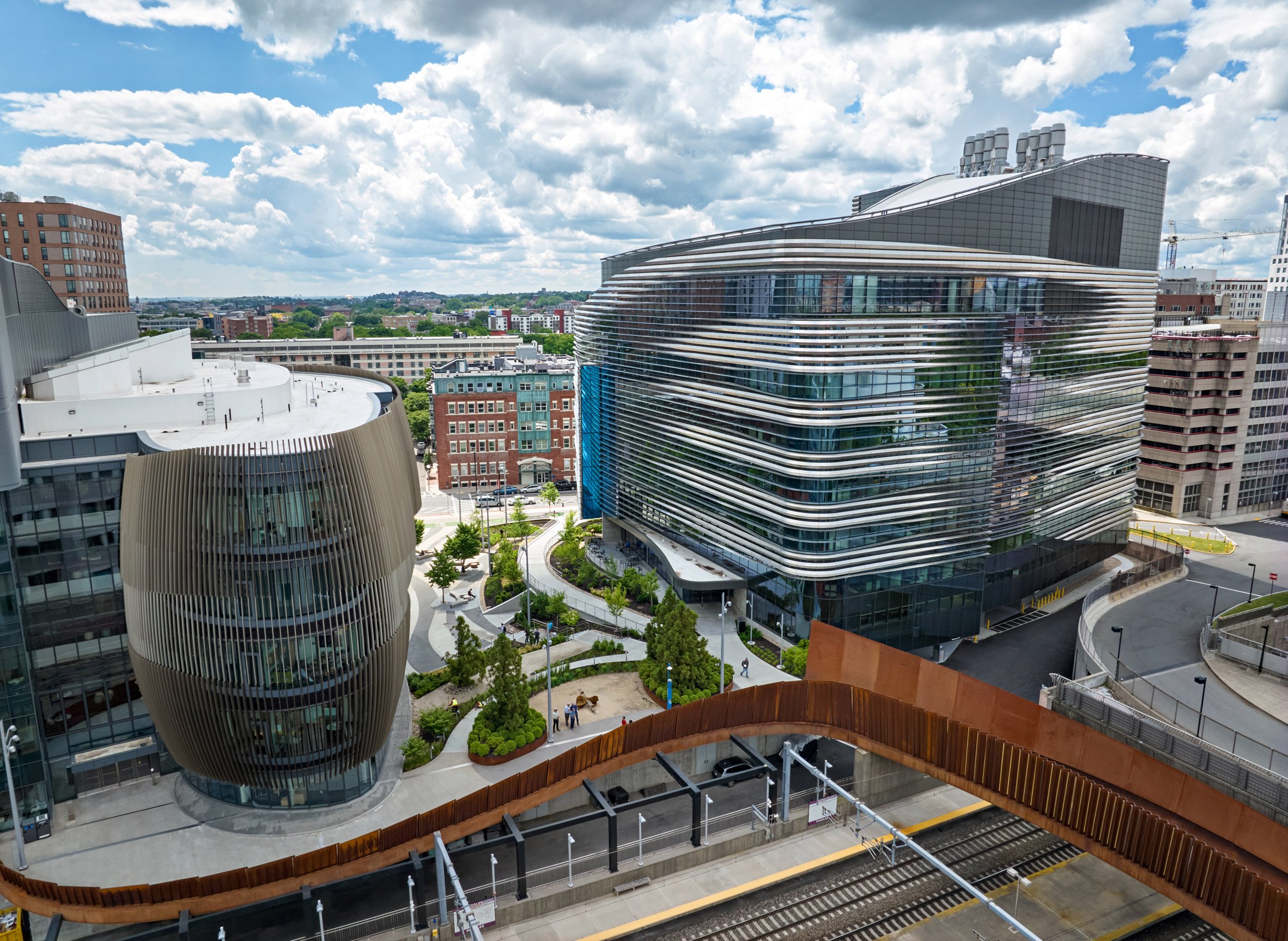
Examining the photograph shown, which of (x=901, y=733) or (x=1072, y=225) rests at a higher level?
(x=1072, y=225)

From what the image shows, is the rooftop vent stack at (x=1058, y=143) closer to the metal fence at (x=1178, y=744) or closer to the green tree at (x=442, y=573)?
the metal fence at (x=1178, y=744)

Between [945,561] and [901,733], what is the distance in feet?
82.3

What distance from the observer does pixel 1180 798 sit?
33.0 meters

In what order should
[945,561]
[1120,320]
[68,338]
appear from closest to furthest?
1. [68,338]
2. [945,561]
3. [1120,320]

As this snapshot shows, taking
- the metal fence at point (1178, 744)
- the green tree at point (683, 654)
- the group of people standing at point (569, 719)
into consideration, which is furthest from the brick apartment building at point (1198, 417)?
the group of people standing at point (569, 719)

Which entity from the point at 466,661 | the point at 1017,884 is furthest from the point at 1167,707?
the point at 466,661

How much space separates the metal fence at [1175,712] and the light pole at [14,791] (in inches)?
2059

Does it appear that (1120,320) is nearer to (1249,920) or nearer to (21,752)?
(1249,920)

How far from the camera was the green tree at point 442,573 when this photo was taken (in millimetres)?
69312

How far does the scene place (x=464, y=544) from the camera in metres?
74.8

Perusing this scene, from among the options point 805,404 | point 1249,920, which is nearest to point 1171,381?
point 805,404

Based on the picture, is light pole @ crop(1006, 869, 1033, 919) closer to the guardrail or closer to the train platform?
the train platform

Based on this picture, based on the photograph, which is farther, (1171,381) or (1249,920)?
(1171,381)

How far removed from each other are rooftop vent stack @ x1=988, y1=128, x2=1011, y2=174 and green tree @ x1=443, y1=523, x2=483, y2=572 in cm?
5859
